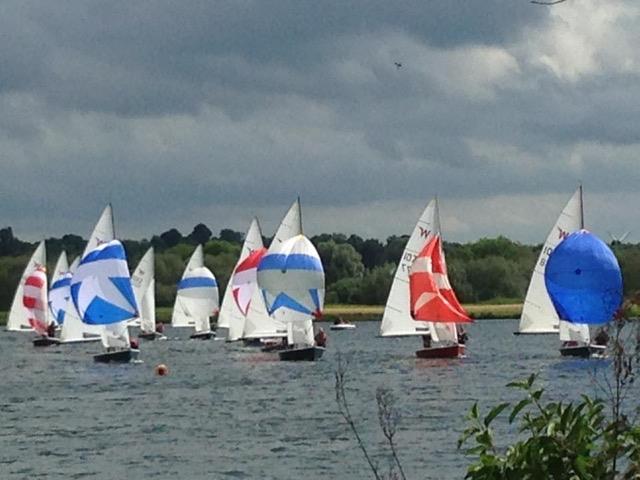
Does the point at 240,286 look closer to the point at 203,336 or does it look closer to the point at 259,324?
the point at 259,324

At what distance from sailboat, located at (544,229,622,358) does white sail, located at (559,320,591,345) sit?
1.16 metres

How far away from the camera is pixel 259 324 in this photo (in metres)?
75.8

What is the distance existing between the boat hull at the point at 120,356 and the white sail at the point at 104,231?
472 cm

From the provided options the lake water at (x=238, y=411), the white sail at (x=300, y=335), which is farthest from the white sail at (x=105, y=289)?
the white sail at (x=300, y=335)

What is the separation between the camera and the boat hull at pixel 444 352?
65438 millimetres

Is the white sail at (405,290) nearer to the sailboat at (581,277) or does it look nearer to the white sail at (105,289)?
the sailboat at (581,277)

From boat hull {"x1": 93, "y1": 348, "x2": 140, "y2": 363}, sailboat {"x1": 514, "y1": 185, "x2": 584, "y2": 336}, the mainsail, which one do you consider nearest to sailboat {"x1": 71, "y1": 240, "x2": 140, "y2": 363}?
boat hull {"x1": 93, "y1": 348, "x2": 140, "y2": 363}

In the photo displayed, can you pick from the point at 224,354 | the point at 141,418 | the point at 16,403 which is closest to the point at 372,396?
the point at 141,418

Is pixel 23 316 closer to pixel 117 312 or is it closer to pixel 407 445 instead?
pixel 117 312

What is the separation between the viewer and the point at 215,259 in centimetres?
17388

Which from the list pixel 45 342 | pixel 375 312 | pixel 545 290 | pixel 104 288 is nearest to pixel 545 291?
pixel 545 290

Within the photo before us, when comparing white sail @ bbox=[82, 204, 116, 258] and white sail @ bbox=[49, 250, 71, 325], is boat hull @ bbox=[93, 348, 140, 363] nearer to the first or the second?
white sail @ bbox=[82, 204, 116, 258]

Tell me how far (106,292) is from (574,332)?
19903mm

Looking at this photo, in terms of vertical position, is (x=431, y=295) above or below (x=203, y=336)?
above
